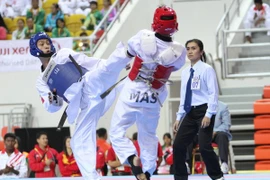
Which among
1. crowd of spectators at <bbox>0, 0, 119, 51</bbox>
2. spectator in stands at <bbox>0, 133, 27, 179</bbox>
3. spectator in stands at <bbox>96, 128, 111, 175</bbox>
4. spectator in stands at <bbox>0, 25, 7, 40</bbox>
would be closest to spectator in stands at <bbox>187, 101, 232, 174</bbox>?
spectator in stands at <bbox>96, 128, 111, 175</bbox>

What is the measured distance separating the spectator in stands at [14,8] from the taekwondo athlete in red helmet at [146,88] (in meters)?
12.6

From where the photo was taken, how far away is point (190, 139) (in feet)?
33.7

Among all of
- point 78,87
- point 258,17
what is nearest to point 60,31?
point 258,17

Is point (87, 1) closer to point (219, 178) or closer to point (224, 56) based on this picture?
point (224, 56)

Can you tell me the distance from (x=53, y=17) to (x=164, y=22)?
442 inches

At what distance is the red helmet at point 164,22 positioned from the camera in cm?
962

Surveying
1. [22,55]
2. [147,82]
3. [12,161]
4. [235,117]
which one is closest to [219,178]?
[147,82]

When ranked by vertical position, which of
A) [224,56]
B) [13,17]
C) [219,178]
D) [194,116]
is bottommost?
[219,178]

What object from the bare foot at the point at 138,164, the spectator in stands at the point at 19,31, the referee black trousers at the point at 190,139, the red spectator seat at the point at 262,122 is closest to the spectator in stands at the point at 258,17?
the red spectator seat at the point at 262,122

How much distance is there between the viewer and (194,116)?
33.7 ft

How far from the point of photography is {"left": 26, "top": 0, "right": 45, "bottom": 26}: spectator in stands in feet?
68.1

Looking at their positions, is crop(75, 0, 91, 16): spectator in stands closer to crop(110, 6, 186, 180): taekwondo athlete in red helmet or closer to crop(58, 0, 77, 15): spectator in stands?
crop(58, 0, 77, 15): spectator in stands

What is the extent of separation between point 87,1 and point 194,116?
1160 cm

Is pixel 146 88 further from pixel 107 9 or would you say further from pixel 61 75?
pixel 107 9
